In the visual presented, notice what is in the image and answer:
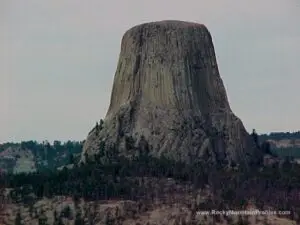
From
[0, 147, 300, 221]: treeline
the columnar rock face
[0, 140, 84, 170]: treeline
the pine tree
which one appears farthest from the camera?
[0, 140, 84, 170]: treeline

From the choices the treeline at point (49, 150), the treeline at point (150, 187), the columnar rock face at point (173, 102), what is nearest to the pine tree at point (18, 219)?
the treeline at point (150, 187)

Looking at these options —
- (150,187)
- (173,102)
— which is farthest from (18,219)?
(173,102)

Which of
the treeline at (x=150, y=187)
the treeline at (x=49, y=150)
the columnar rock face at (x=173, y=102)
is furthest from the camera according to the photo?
the treeline at (x=49, y=150)

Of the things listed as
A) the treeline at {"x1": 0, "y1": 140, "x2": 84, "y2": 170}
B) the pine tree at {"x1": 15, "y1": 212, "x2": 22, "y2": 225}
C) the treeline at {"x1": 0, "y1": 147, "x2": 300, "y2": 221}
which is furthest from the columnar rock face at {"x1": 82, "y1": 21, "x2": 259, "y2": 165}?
the treeline at {"x1": 0, "y1": 140, "x2": 84, "y2": 170}

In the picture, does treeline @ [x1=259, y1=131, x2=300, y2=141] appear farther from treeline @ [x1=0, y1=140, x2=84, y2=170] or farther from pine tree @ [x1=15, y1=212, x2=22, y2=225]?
pine tree @ [x1=15, y1=212, x2=22, y2=225]

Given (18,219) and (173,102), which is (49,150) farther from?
(18,219)

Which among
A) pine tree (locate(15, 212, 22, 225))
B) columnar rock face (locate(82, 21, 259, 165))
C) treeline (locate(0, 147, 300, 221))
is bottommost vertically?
pine tree (locate(15, 212, 22, 225))

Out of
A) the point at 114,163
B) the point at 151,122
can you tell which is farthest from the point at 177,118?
the point at 114,163

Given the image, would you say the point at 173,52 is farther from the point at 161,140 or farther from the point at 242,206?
the point at 242,206

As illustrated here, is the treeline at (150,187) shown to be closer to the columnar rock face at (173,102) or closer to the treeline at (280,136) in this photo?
the columnar rock face at (173,102)
